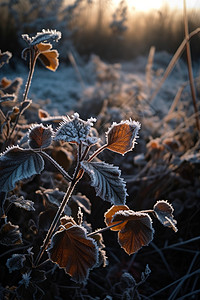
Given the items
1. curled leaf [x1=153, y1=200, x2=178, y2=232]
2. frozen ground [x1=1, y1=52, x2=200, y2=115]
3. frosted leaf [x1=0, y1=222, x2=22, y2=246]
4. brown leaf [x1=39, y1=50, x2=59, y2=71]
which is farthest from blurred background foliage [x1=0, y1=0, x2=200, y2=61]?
curled leaf [x1=153, y1=200, x2=178, y2=232]

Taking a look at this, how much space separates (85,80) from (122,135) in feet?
14.1

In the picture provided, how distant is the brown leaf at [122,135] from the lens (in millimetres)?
659

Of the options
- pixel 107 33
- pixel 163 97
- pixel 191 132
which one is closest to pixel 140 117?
pixel 191 132

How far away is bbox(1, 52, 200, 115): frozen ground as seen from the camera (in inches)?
137

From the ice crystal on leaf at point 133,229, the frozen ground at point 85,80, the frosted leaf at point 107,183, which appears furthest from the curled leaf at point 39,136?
the frozen ground at point 85,80

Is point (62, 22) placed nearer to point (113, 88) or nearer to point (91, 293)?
point (113, 88)

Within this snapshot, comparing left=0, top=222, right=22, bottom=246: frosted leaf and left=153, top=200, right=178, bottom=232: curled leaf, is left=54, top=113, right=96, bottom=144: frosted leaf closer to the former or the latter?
left=153, top=200, right=178, bottom=232: curled leaf

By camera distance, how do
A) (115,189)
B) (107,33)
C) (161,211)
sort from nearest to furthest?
1. (115,189)
2. (161,211)
3. (107,33)

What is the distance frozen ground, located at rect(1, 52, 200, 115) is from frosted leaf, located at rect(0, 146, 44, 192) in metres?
2.44

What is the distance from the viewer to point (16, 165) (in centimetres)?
64

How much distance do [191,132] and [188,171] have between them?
29 cm

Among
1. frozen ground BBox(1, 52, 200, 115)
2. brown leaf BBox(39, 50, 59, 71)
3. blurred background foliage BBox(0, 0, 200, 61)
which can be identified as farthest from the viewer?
blurred background foliage BBox(0, 0, 200, 61)

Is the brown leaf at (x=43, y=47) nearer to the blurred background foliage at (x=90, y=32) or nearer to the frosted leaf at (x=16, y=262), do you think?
the frosted leaf at (x=16, y=262)

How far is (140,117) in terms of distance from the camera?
1.75m
